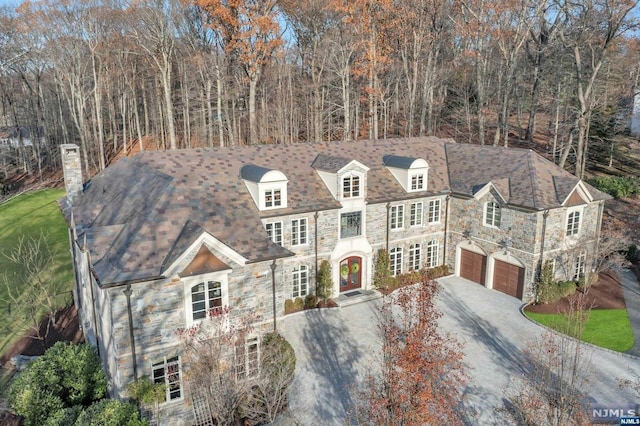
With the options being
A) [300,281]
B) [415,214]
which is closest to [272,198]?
[300,281]

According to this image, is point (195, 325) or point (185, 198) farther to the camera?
point (185, 198)

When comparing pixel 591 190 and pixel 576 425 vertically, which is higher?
pixel 591 190

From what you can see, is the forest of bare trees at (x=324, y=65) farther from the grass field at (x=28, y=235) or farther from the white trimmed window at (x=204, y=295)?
the white trimmed window at (x=204, y=295)

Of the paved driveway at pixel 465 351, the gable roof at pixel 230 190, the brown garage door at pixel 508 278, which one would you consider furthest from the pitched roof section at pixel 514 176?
the paved driveway at pixel 465 351

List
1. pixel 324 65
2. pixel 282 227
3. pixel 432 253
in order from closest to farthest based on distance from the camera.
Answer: pixel 282 227 → pixel 432 253 → pixel 324 65

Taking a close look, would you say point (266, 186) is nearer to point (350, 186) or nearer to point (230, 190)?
point (230, 190)

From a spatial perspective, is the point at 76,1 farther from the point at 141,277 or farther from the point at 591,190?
the point at 591,190

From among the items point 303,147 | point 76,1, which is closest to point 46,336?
point 303,147

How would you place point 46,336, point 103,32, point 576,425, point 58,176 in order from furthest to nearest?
point 58,176 → point 103,32 → point 46,336 → point 576,425
